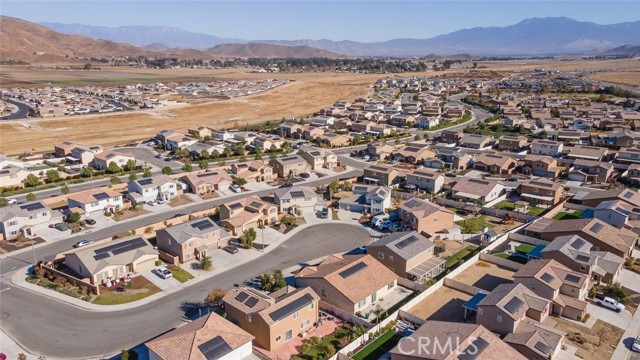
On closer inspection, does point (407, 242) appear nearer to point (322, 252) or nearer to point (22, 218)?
point (322, 252)

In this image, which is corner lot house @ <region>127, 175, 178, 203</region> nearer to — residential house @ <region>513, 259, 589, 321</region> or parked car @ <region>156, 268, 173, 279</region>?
parked car @ <region>156, 268, 173, 279</region>

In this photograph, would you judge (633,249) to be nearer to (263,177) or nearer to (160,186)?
(263,177)

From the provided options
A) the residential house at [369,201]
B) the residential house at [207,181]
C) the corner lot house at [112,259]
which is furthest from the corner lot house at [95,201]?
the residential house at [369,201]

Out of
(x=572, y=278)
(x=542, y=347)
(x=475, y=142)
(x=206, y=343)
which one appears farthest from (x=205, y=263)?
(x=475, y=142)

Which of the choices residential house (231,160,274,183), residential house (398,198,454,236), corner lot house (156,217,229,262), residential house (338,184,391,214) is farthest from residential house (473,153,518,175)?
corner lot house (156,217,229,262)

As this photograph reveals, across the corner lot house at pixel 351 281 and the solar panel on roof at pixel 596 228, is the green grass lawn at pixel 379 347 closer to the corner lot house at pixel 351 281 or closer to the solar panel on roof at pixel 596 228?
the corner lot house at pixel 351 281
